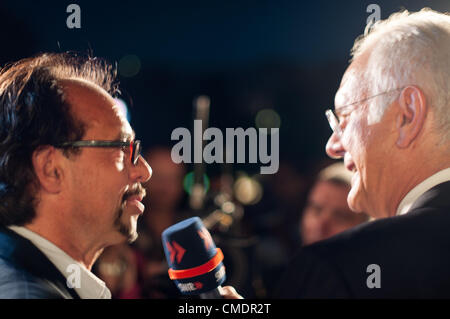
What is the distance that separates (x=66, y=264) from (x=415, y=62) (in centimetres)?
147

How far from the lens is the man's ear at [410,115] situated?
1.66 m

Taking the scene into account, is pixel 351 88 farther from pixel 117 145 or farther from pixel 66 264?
pixel 66 264

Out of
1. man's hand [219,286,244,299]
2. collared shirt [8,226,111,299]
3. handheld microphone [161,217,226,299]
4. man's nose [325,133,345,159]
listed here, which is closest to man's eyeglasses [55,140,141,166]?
collared shirt [8,226,111,299]

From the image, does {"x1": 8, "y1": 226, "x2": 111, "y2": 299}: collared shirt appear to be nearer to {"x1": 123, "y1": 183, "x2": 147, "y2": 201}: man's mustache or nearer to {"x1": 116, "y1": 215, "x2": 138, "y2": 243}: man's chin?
{"x1": 116, "y1": 215, "x2": 138, "y2": 243}: man's chin

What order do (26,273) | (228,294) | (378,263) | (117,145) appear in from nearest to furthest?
(378,263) < (26,273) < (228,294) < (117,145)

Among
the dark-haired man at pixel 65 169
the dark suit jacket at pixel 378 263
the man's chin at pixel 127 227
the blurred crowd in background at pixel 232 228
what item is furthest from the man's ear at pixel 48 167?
the blurred crowd in background at pixel 232 228

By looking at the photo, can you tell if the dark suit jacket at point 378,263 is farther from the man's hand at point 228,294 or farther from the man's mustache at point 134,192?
the man's mustache at point 134,192

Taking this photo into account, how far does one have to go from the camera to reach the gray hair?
5.46ft

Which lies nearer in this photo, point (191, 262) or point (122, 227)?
point (191, 262)

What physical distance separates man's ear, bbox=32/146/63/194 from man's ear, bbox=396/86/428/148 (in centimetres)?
131

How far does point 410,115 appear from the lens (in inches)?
66.4

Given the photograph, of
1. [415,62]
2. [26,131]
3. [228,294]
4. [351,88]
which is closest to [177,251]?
[228,294]

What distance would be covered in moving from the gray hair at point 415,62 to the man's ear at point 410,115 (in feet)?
0.07

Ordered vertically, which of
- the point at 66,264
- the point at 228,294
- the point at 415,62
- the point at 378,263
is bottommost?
the point at 228,294
